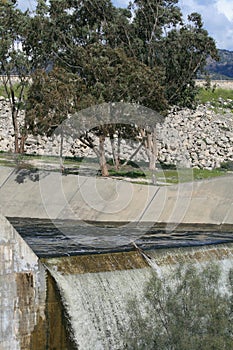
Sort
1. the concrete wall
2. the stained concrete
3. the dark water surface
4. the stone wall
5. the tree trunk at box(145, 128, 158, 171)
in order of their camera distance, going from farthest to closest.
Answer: the stone wall, the tree trunk at box(145, 128, 158, 171), the stained concrete, the dark water surface, the concrete wall

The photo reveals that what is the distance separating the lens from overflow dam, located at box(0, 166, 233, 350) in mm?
18000

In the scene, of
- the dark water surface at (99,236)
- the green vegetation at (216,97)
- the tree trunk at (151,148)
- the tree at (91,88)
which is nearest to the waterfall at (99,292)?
the dark water surface at (99,236)

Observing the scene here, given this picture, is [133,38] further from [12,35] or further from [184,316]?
[184,316]

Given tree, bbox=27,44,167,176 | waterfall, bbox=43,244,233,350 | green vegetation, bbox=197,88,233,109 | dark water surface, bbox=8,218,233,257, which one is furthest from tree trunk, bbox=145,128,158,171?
waterfall, bbox=43,244,233,350

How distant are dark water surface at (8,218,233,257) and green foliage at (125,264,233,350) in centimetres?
554

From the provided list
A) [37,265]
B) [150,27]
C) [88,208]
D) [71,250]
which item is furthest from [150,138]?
[37,265]

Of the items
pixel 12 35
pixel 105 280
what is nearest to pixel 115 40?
pixel 12 35

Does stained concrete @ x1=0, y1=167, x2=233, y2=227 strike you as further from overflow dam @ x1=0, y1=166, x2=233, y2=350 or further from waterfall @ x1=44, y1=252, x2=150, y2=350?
waterfall @ x1=44, y1=252, x2=150, y2=350

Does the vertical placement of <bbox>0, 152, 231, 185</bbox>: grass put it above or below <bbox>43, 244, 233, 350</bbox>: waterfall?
below

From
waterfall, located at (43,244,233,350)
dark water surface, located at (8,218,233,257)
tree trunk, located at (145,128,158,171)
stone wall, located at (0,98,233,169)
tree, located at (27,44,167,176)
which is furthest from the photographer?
stone wall, located at (0,98,233,169)

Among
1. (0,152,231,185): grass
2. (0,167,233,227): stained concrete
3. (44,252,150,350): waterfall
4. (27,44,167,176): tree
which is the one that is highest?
(27,44,167,176): tree

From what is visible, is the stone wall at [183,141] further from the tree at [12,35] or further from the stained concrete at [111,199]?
the stained concrete at [111,199]

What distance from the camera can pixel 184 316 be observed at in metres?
18.0

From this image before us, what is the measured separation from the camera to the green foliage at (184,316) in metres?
17.4
